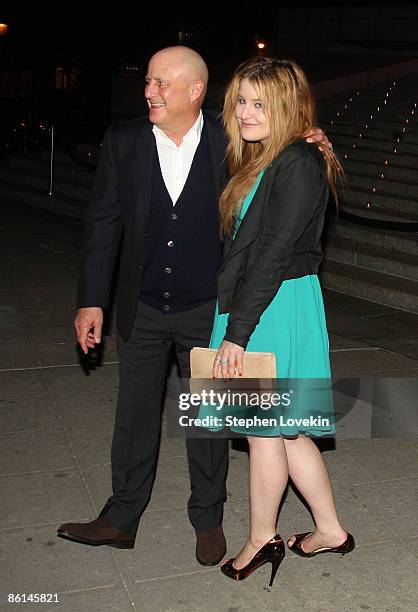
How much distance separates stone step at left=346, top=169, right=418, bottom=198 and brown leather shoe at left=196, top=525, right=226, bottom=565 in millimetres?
8070

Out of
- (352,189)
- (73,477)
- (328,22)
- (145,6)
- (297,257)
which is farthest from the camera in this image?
(145,6)

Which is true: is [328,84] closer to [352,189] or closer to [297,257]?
[352,189]

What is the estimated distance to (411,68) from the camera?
20.9m

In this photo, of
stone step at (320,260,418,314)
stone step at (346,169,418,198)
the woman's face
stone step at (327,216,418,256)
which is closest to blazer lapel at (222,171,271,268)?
the woman's face

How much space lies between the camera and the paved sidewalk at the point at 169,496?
151 inches

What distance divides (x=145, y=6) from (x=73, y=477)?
27.0m

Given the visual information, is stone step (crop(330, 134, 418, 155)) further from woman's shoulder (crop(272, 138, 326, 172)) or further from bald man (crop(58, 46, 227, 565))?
woman's shoulder (crop(272, 138, 326, 172))

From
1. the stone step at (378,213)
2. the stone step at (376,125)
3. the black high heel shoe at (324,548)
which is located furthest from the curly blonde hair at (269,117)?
the stone step at (376,125)

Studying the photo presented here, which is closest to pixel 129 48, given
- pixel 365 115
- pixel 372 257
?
pixel 365 115

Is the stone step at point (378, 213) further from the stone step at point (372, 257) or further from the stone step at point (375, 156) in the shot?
the stone step at point (375, 156)

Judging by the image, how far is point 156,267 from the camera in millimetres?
3936

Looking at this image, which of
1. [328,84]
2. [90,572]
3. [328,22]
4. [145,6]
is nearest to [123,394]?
[90,572]

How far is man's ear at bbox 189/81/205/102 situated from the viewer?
378 centimetres

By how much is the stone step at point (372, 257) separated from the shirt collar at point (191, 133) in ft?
19.5
